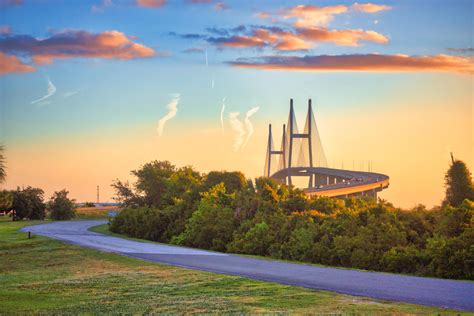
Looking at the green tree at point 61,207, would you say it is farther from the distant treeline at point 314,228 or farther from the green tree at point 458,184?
the green tree at point 458,184

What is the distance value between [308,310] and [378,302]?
1.52 metres

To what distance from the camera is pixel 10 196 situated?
210ft

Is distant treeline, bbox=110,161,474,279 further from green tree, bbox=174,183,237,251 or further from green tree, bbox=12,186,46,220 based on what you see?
green tree, bbox=12,186,46,220

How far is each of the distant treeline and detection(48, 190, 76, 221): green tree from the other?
3037cm

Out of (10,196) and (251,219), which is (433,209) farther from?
(10,196)

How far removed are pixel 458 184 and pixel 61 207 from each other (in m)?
53.8

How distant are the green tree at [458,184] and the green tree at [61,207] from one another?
176ft

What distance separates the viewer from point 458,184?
21.9 meters

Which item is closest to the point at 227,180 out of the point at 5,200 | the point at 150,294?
the point at 150,294

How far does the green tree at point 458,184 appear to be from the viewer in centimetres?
2173

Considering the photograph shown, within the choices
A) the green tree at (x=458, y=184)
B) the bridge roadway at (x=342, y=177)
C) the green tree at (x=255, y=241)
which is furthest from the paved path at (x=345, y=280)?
the bridge roadway at (x=342, y=177)

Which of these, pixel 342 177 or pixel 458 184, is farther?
pixel 342 177

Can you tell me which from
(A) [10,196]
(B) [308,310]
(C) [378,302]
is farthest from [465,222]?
(A) [10,196]

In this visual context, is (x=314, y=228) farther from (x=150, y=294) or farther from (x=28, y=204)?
(x=28, y=204)
